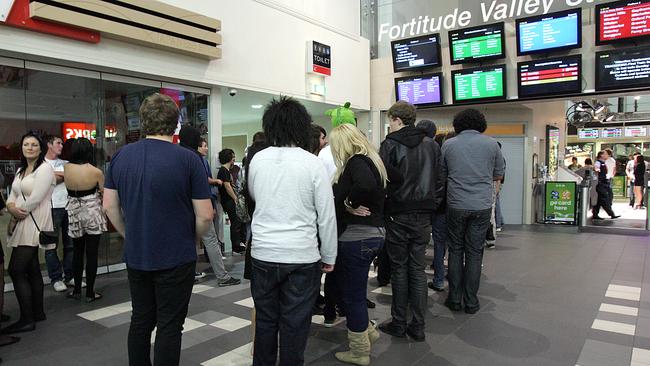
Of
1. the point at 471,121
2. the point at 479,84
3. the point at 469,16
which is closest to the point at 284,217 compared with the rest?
the point at 471,121

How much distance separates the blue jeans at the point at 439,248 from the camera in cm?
425

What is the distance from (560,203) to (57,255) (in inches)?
329

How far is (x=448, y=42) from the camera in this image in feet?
26.1

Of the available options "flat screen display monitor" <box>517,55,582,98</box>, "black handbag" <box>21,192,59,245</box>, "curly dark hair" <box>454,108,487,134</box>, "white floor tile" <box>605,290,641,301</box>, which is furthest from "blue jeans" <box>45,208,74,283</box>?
"flat screen display monitor" <box>517,55,582,98</box>

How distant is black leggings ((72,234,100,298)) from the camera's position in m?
3.89

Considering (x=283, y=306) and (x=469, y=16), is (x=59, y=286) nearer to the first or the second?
(x=283, y=306)

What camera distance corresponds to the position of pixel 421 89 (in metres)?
8.24

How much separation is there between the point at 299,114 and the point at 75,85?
3.82 meters

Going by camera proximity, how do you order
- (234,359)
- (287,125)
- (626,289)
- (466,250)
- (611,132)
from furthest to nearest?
(611,132) → (626,289) → (466,250) → (234,359) → (287,125)

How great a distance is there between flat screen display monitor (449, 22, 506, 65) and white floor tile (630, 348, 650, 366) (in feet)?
18.1

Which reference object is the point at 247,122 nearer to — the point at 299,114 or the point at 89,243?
the point at 89,243

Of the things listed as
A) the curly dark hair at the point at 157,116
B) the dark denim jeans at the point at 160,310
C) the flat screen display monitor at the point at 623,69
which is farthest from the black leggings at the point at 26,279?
the flat screen display monitor at the point at 623,69

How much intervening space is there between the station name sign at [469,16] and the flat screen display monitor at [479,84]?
3.86ft

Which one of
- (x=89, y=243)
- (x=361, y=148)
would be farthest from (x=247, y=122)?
(x=361, y=148)
